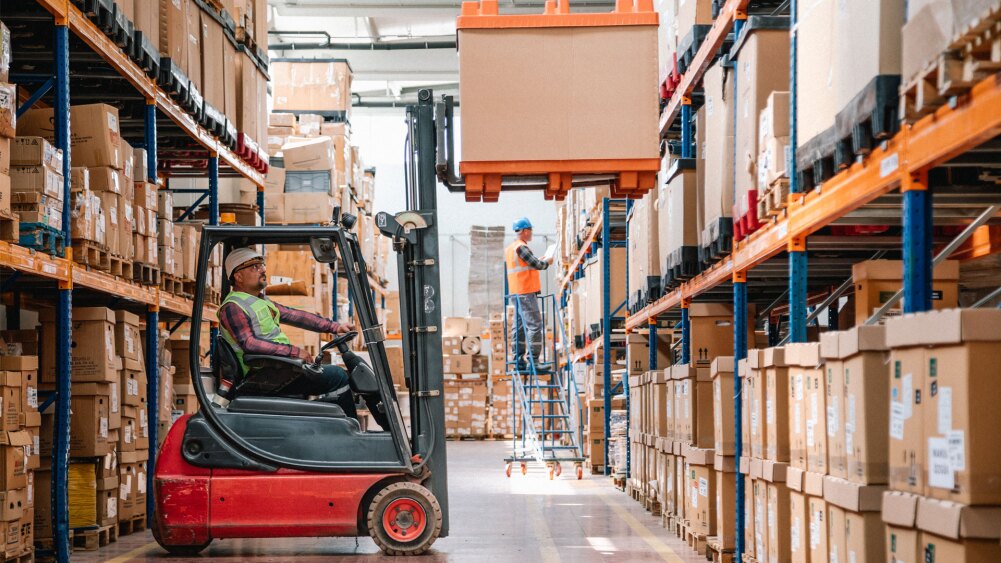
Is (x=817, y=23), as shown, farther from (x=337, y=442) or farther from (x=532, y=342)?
(x=532, y=342)

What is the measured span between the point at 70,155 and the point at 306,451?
2353 mm

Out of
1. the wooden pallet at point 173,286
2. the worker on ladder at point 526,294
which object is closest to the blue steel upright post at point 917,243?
the wooden pallet at point 173,286

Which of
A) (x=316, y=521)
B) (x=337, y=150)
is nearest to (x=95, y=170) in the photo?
(x=316, y=521)

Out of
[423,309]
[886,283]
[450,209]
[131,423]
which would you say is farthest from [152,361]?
[450,209]

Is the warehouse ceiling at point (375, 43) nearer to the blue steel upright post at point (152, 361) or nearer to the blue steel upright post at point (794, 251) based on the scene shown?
the blue steel upright post at point (152, 361)

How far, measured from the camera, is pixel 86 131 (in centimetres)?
785

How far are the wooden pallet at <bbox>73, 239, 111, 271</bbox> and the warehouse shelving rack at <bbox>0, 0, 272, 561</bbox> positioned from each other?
0.20ft

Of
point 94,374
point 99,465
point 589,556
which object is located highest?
point 94,374

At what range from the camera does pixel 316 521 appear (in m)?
7.19

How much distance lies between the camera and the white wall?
2728 centimetres

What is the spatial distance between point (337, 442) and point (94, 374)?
1810 mm

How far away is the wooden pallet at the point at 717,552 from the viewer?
6.88 metres

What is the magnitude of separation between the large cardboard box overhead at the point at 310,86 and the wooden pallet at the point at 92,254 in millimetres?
9297

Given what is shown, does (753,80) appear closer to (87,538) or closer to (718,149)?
(718,149)
